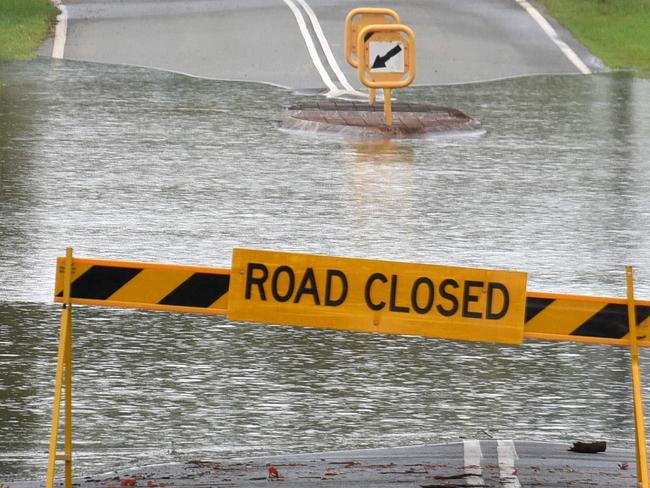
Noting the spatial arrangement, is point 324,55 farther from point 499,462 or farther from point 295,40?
point 499,462

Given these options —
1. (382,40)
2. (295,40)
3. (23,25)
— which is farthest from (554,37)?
(382,40)

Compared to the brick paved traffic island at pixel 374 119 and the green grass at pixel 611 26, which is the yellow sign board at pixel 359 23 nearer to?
the brick paved traffic island at pixel 374 119

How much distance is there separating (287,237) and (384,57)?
286 inches

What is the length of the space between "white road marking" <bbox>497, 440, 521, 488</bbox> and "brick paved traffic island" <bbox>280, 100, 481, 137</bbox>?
11223mm

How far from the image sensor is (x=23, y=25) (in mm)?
27984

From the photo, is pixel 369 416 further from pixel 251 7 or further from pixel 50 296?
pixel 251 7

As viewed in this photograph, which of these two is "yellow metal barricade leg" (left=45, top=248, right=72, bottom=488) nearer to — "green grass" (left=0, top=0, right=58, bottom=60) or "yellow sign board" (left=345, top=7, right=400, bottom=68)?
"yellow sign board" (left=345, top=7, right=400, bottom=68)

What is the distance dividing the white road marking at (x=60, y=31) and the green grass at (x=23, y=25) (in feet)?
0.37

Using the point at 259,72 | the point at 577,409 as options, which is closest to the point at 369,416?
the point at 577,409

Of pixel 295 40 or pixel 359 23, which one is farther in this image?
pixel 295 40

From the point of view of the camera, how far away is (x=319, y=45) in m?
26.6

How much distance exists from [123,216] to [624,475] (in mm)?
6909

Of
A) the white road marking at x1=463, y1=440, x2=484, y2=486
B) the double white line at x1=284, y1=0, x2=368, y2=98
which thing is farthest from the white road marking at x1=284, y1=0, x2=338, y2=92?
the white road marking at x1=463, y1=440, x2=484, y2=486

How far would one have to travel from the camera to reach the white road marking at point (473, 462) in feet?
24.5
